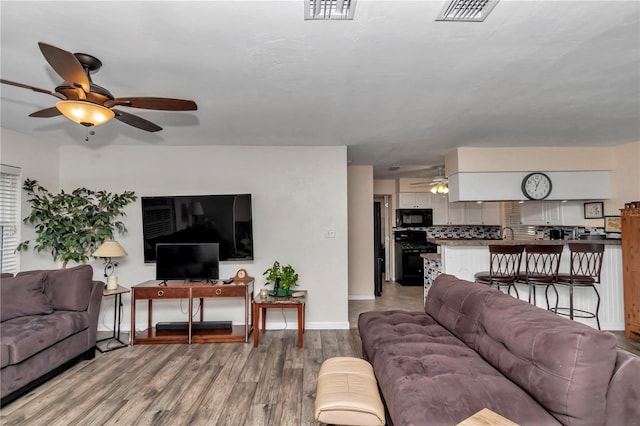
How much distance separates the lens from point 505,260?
440 cm

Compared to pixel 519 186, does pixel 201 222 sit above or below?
below

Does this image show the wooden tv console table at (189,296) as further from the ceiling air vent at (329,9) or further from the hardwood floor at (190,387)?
the ceiling air vent at (329,9)

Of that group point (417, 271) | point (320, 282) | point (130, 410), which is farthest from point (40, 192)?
point (417, 271)

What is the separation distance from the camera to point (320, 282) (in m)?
4.43

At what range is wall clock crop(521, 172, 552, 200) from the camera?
15.3ft

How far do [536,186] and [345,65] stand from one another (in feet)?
12.7

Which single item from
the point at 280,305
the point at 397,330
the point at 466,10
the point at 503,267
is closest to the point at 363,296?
the point at 503,267

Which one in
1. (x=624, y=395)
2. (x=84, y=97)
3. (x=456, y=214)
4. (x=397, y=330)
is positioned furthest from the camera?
(x=456, y=214)

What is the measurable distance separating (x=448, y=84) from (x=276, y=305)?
2857mm

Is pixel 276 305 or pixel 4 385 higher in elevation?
pixel 276 305

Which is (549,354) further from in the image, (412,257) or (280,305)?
(412,257)

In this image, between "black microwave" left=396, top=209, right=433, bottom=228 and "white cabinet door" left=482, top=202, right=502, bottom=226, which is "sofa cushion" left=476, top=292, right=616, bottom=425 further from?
"white cabinet door" left=482, top=202, right=502, bottom=226

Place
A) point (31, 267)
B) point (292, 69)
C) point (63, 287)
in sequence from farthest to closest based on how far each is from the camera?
1. point (31, 267)
2. point (63, 287)
3. point (292, 69)

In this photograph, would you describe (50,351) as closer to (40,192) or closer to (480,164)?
(40,192)
